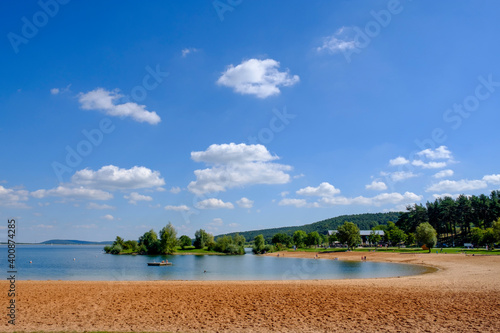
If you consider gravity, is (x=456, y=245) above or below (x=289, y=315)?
below

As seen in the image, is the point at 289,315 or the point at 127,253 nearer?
the point at 289,315

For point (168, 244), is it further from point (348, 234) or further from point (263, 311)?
point (263, 311)

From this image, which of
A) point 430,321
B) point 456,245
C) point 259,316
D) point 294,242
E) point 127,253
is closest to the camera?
point 430,321

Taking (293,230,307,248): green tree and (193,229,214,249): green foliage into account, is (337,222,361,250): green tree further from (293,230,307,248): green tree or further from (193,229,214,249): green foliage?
(193,229,214,249): green foliage

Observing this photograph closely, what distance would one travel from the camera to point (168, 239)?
419 ft

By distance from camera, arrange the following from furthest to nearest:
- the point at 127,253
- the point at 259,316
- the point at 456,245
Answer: the point at 127,253 < the point at 456,245 < the point at 259,316

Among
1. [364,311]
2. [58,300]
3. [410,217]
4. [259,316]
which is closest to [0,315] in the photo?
[58,300]

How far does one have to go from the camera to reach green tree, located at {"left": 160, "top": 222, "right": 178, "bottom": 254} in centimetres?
12706

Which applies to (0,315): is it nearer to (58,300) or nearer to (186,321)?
(58,300)

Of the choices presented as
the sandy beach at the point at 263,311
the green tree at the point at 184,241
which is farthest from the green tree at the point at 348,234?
the sandy beach at the point at 263,311

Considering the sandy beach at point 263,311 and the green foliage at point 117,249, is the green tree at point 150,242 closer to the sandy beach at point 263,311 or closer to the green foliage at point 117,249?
the green foliage at point 117,249

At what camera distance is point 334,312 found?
1639 cm

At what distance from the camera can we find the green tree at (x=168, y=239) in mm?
127062

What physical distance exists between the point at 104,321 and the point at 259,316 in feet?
23.4
